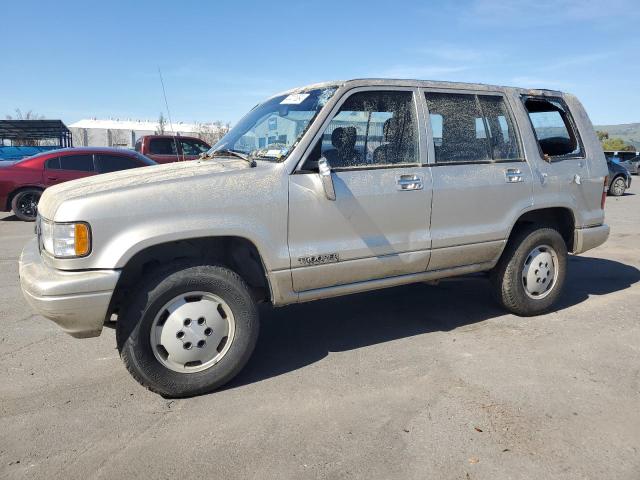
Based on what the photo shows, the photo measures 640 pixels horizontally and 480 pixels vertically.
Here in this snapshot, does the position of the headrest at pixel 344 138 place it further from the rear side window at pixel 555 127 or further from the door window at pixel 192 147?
the door window at pixel 192 147

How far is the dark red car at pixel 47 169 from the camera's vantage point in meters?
10.3

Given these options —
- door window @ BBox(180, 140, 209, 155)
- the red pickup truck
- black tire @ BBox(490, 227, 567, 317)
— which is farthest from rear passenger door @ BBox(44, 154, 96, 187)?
black tire @ BBox(490, 227, 567, 317)

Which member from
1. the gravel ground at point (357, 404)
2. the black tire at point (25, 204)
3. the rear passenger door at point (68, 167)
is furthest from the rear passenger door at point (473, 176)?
the black tire at point (25, 204)

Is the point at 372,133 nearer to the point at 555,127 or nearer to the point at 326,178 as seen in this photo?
the point at 326,178

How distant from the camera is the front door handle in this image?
3695 millimetres

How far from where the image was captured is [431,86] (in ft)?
13.1

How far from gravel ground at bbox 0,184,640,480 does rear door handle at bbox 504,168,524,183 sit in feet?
4.16

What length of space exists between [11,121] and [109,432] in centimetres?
2858

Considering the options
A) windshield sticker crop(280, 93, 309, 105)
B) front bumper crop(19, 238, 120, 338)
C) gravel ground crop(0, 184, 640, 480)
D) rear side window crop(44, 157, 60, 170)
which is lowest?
gravel ground crop(0, 184, 640, 480)

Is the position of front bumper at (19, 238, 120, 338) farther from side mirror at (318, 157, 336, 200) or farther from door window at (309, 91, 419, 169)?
door window at (309, 91, 419, 169)

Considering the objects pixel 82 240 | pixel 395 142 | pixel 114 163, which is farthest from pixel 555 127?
pixel 114 163

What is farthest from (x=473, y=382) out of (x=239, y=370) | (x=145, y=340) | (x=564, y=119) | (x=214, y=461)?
(x=564, y=119)

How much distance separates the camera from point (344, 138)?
358cm

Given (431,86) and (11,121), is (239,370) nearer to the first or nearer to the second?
(431,86)
